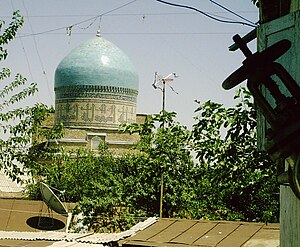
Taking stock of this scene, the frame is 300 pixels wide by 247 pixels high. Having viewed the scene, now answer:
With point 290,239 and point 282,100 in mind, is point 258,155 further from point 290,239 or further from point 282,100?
point 282,100

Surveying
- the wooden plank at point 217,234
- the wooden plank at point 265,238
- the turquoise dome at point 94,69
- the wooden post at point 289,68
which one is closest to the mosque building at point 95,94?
the turquoise dome at point 94,69

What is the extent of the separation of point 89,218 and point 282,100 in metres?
10.7

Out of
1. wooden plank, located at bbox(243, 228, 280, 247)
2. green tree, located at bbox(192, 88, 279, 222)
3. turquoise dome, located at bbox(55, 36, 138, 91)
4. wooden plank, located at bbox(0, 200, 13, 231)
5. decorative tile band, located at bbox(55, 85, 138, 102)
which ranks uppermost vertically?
turquoise dome, located at bbox(55, 36, 138, 91)

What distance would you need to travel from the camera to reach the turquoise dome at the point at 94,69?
92.3 ft

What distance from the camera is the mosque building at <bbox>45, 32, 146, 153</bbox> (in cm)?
2822

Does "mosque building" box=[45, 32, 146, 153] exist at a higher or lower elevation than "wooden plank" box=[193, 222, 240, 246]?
higher

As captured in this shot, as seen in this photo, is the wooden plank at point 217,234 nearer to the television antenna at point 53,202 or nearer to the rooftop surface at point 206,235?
the rooftop surface at point 206,235

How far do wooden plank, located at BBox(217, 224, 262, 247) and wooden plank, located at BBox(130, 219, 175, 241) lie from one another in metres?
1.06

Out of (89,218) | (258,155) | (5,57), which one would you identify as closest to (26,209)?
(89,218)

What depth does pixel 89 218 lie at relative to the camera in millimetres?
11727

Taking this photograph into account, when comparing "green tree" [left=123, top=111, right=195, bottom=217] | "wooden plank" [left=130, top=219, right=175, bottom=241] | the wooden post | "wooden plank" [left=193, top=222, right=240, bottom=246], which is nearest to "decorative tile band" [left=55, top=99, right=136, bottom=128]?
"green tree" [left=123, top=111, right=195, bottom=217]

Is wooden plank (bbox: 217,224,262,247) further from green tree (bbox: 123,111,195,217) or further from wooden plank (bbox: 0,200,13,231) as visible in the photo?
wooden plank (bbox: 0,200,13,231)

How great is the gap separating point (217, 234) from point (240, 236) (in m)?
0.36

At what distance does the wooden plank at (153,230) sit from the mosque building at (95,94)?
20305mm
